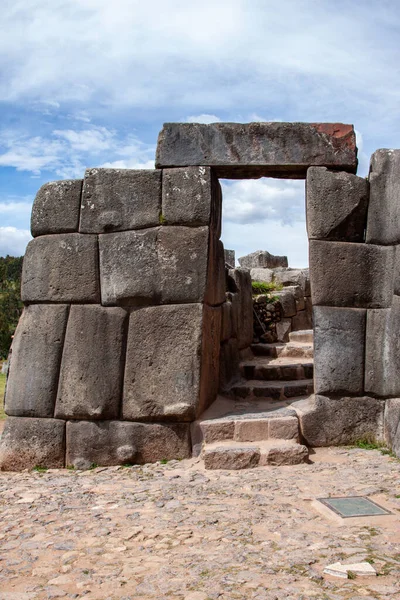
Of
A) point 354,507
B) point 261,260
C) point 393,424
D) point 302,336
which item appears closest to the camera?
point 354,507

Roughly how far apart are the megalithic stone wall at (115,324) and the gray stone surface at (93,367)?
10 millimetres

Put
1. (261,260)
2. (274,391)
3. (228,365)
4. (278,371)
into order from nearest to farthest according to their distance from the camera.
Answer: (274,391)
(228,365)
(278,371)
(261,260)

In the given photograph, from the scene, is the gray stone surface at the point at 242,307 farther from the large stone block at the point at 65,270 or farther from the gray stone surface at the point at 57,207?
the gray stone surface at the point at 57,207

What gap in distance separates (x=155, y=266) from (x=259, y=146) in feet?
5.42

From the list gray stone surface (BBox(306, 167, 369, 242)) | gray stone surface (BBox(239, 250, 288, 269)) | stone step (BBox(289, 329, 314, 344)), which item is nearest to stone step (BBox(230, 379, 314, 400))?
gray stone surface (BBox(306, 167, 369, 242))

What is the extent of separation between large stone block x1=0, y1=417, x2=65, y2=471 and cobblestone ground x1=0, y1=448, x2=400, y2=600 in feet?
1.26

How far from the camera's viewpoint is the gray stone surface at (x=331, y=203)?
20.6ft

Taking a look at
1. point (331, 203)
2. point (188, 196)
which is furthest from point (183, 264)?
point (331, 203)

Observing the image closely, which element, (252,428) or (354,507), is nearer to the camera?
(354,507)

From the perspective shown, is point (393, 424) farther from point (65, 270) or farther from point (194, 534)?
point (65, 270)

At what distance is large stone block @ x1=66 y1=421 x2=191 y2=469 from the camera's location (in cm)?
610

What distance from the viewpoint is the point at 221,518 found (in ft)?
14.2

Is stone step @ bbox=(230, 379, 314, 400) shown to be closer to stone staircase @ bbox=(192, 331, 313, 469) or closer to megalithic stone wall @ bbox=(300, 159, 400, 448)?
stone staircase @ bbox=(192, 331, 313, 469)

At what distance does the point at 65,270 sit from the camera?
6.38 m
